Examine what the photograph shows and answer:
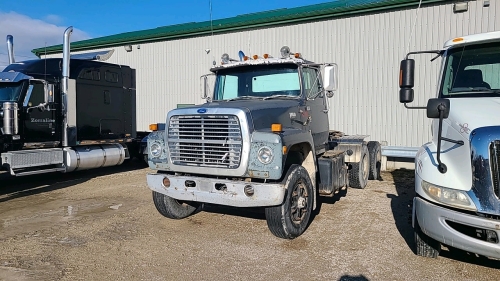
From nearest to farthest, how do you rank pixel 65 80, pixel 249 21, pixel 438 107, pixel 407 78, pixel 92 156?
pixel 438 107
pixel 407 78
pixel 65 80
pixel 92 156
pixel 249 21

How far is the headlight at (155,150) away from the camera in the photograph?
18.3ft

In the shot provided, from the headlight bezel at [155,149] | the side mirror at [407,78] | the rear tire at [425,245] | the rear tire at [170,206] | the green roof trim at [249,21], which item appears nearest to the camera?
the rear tire at [425,245]

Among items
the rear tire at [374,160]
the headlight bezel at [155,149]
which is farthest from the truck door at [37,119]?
the rear tire at [374,160]

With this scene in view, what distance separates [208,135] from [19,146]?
581 cm

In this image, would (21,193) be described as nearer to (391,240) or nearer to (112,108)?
(112,108)

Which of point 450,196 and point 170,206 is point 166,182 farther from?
point 450,196

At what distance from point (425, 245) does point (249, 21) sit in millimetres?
10958

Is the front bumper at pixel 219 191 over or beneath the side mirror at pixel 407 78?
beneath

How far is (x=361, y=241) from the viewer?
5.16 m

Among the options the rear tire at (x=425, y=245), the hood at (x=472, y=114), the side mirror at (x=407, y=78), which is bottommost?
the rear tire at (x=425, y=245)

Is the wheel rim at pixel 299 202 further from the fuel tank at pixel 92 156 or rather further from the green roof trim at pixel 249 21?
the green roof trim at pixel 249 21

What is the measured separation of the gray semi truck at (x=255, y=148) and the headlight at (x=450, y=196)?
66.1 inches

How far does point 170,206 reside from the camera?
6.00 m

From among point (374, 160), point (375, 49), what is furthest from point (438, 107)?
point (375, 49)
